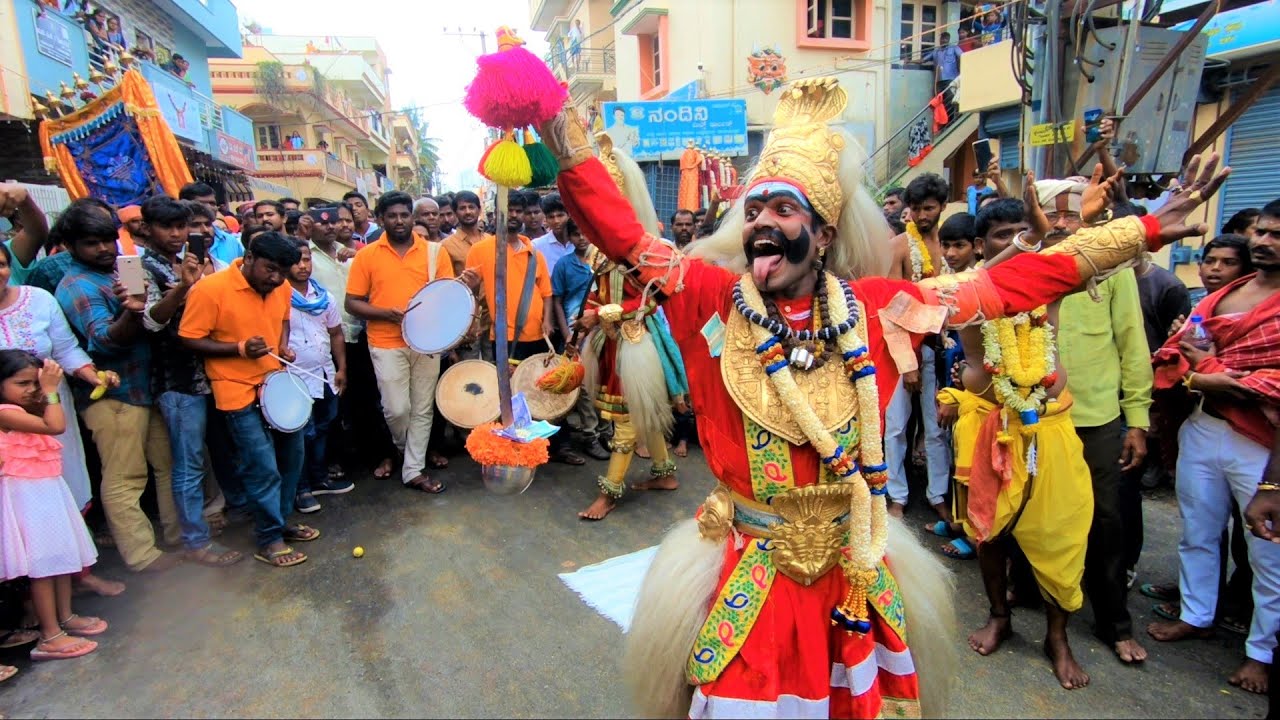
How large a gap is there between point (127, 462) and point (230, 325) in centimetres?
98

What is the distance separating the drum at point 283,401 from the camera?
4.22 meters

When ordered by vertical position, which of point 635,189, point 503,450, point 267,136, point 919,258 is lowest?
point 503,450

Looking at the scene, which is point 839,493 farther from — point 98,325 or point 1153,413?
point 98,325

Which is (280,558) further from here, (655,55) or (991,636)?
(655,55)

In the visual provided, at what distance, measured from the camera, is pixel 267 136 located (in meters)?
28.9

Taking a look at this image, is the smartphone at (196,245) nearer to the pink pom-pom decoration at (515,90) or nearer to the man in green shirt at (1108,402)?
the pink pom-pom decoration at (515,90)

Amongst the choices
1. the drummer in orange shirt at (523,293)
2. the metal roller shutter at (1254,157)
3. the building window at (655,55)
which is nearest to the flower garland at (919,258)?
the drummer in orange shirt at (523,293)

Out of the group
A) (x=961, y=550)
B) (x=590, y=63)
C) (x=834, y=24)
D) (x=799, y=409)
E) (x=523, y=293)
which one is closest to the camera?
(x=799, y=409)

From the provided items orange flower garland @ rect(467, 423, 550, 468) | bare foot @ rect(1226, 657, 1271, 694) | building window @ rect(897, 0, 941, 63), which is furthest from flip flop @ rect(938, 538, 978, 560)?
building window @ rect(897, 0, 941, 63)

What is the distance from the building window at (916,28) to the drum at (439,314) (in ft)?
51.3

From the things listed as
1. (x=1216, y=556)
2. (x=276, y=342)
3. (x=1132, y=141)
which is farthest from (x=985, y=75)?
(x=276, y=342)

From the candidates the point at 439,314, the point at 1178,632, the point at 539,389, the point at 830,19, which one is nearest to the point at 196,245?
the point at 439,314

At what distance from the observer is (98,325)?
390 cm

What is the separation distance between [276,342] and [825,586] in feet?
12.6
